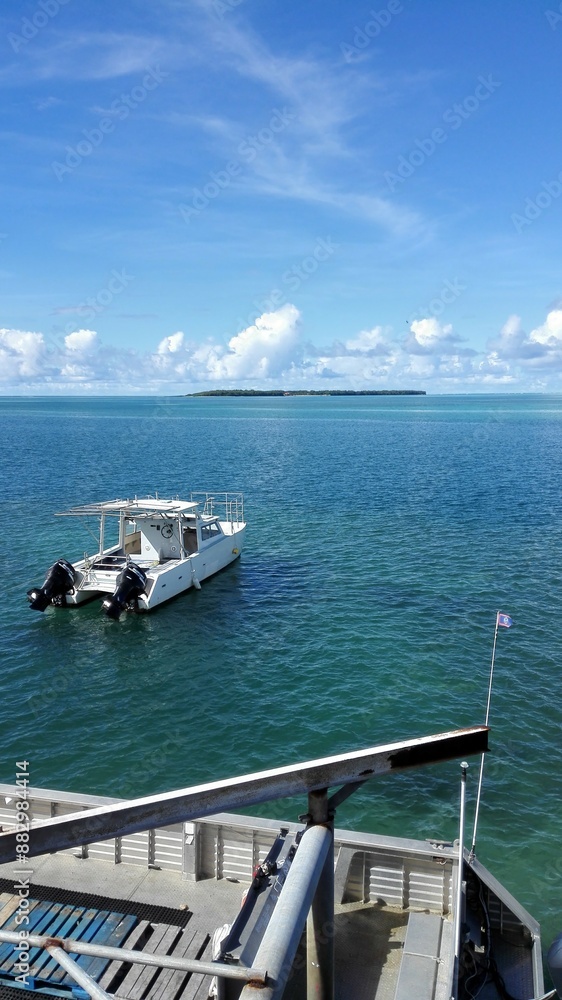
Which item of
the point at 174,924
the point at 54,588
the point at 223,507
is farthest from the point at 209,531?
the point at 174,924

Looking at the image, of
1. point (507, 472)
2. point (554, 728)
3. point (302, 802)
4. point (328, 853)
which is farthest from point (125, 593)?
point (507, 472)

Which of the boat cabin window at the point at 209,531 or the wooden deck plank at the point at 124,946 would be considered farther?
the boat cabin window at the point at 209,531

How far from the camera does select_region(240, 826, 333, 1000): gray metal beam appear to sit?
411 cm

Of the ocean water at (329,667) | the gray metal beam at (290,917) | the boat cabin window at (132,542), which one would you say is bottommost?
the ocean water at (329,667)

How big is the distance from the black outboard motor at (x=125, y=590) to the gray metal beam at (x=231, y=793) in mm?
27969

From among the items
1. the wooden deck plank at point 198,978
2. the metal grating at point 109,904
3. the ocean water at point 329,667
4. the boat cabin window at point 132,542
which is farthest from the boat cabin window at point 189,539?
the wooden deck plank at point 198,978

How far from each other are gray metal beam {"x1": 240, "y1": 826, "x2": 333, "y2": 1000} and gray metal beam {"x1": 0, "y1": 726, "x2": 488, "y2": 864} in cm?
43

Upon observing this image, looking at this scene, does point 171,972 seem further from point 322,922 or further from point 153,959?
point 153,959

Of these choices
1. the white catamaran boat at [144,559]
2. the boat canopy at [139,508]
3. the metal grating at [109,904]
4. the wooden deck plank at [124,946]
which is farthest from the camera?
the boat canopy at [139,508]

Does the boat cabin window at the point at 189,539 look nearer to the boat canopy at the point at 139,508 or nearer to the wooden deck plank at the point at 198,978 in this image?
the boat canopy at the point at 139,508

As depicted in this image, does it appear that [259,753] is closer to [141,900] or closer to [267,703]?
[267,703]

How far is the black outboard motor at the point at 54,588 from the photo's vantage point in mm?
32438

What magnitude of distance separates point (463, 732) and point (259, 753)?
16.7 m

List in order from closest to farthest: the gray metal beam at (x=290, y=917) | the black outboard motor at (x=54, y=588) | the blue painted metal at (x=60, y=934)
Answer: the gray metal beam at (x=290, y=917), the blue painted metal at (x=60, y=934), the black outboard motor at (x=54, y=588)
